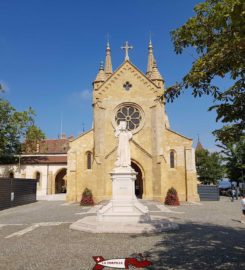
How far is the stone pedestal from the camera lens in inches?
506

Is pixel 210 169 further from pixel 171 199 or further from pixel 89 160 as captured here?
pixel 171 199

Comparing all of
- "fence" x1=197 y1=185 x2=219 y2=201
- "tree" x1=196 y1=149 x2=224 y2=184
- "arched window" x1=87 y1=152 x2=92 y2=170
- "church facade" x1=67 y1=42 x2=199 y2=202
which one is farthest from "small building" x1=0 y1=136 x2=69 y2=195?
"tree" x1=196 y1=149 x2=224 y2=184

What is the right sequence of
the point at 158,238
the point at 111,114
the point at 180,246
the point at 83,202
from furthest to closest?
1. the point at 111,114
2. the point at 83,202
3. the point at 158,238
4. the point at 180,246

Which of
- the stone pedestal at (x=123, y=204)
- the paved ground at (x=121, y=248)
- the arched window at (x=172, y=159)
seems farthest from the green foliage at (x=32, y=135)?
the paved ground at (x=121, y=248)

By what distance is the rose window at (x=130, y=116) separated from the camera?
3097cm

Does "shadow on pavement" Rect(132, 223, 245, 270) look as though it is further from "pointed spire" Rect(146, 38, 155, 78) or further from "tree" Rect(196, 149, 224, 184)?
"pointed spire" Rect(146, 38, 155, 78)

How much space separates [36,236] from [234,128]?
8017 mm

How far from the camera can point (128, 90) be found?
103ft

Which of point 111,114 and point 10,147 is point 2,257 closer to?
point 111,114

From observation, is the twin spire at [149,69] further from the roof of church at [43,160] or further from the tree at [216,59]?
the tree at [216,59]

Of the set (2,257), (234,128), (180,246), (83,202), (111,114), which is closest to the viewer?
(234,128)

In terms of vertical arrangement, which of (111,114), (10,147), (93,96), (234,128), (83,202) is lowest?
(83,202)

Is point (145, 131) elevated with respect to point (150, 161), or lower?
elevated

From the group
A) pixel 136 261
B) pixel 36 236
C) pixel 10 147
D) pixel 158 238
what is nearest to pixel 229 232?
pixel 158 238
